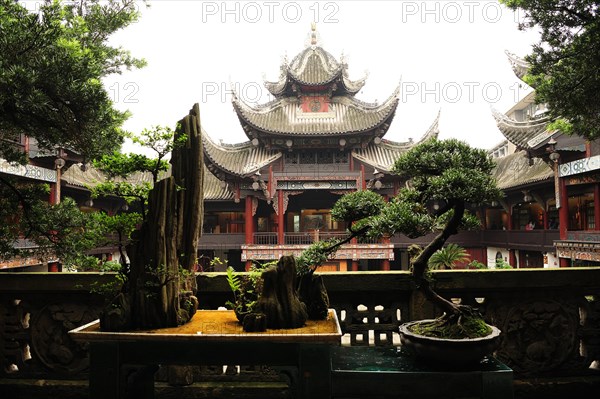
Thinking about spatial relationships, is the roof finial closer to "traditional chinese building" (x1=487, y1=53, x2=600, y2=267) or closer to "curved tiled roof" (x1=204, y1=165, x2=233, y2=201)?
"curved tiled roof" (x1=204, y1=165, x2=233, y2=201)

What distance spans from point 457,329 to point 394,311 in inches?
36.7

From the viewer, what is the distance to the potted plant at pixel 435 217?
99.1 inches

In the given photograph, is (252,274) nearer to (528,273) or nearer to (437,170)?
(437,170)

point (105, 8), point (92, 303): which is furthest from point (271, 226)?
point (92, 303)

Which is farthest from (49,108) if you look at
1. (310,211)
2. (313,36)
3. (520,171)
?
(313,36)

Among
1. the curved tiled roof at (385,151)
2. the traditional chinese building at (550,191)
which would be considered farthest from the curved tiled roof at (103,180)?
the traditional chinese building at (550,191)

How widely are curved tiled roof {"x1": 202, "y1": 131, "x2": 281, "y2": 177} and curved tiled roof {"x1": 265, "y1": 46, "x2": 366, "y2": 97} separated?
3.75 m

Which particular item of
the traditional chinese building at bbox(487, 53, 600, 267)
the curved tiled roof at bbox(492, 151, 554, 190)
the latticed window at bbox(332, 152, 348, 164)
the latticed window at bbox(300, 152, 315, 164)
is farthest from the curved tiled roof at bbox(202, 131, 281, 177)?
the traditional chinese building at bbox(487, 53, 600, 267)

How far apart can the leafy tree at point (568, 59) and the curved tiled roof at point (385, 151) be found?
43.4 feet

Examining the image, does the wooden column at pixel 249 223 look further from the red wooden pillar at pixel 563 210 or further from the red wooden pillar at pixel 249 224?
the red wooden pillar at pixel 563 210

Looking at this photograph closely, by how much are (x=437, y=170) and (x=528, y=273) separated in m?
1.23

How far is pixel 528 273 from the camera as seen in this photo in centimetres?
335

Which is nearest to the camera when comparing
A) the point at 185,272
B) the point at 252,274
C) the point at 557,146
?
the point at 185,272

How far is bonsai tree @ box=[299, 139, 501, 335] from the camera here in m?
2.74
